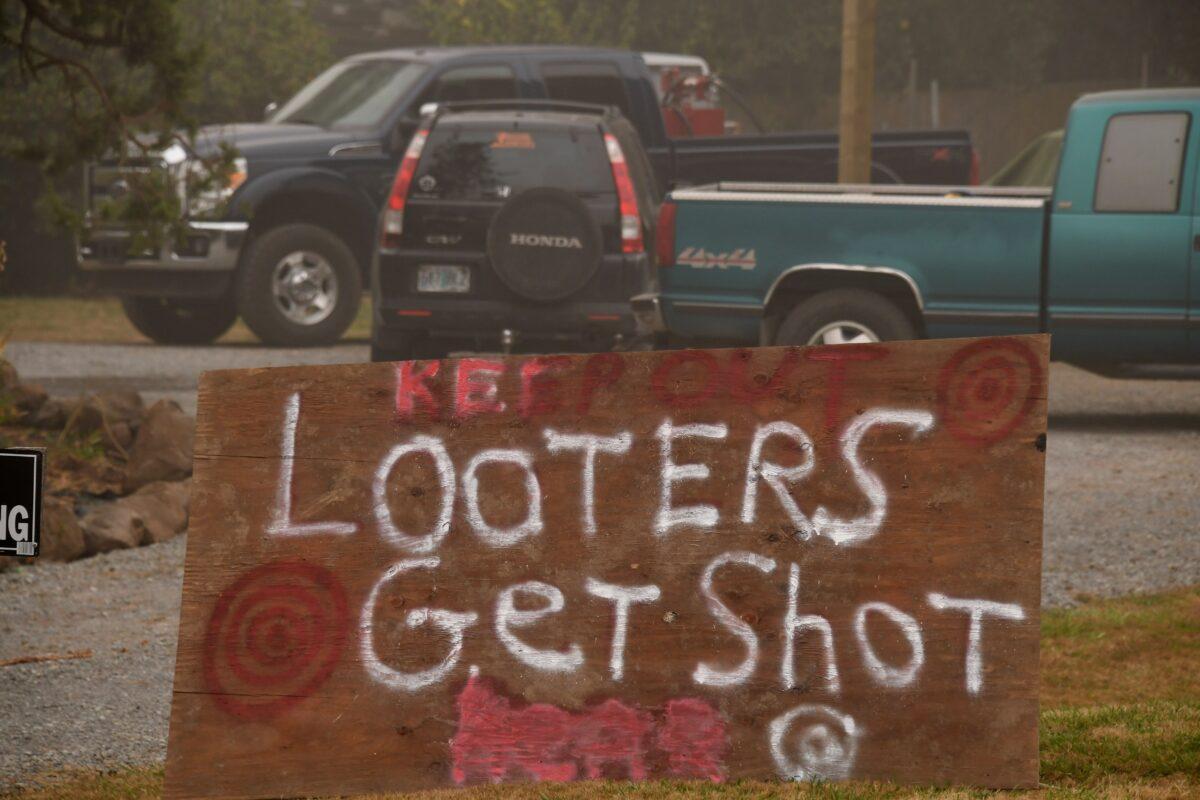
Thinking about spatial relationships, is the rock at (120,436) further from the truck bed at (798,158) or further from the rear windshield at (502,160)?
the truck bed at (798,158)

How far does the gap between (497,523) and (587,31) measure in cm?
2945

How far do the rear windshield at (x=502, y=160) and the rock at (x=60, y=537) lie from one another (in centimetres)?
444

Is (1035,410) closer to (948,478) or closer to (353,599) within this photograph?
(948,478)

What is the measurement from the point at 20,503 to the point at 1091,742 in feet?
10.1

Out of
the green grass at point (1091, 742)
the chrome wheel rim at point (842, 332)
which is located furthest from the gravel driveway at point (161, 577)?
the chrome wheel rim at point (842, 332)

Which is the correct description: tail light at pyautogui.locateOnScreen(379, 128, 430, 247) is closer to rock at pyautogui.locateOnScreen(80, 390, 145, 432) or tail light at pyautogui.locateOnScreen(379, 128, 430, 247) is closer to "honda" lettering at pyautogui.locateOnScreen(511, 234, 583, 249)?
"honda" lettering at pyautogui.locateOnScreen(511, 234, 583, 249)

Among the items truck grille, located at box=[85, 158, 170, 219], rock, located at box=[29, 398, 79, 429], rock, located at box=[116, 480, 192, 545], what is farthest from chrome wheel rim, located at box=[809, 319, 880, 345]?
truck grille, located at box=[85, 158, 170, 219]

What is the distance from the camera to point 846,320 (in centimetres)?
1113

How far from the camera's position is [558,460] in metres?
4.86

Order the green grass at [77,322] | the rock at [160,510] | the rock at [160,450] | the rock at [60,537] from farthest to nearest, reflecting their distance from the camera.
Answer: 1. the green grass at [77,322]
2. the rock at [160,450]
3. the rock at [160,510]
4. the rock at [60,537]

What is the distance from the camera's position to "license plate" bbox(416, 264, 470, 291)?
12.3 meters

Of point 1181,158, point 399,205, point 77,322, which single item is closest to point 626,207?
point 399,205

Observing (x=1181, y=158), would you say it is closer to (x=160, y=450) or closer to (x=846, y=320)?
(x=846, y=320)

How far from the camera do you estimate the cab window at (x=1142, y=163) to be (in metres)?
11.1
